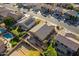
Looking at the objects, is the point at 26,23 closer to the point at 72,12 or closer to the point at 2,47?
the point at 2,47

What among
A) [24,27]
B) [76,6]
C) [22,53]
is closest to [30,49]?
[22,53]

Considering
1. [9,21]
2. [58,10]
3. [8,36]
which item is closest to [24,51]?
[8,36]

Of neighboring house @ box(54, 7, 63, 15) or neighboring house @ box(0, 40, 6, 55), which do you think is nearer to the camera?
neighboring house @ box(0, 40, 6, 55)

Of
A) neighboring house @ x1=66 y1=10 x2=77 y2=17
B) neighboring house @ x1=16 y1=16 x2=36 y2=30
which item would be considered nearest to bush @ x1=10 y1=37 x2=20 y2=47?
neighboring house @ x1=16 y1=16 x2=36 y2=30

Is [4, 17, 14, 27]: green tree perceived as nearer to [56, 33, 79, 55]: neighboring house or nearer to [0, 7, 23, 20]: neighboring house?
[0, 7, 23, 20]: neighboring house

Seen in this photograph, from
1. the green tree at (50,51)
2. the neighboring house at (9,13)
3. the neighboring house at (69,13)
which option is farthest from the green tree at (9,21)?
the neighboring house at (69,13)

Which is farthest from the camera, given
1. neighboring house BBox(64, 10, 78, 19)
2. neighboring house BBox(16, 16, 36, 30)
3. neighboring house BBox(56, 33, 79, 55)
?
neighboring house BBox(64, 10, 78, 19)

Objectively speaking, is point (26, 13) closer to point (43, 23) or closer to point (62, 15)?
point (43, 23)
